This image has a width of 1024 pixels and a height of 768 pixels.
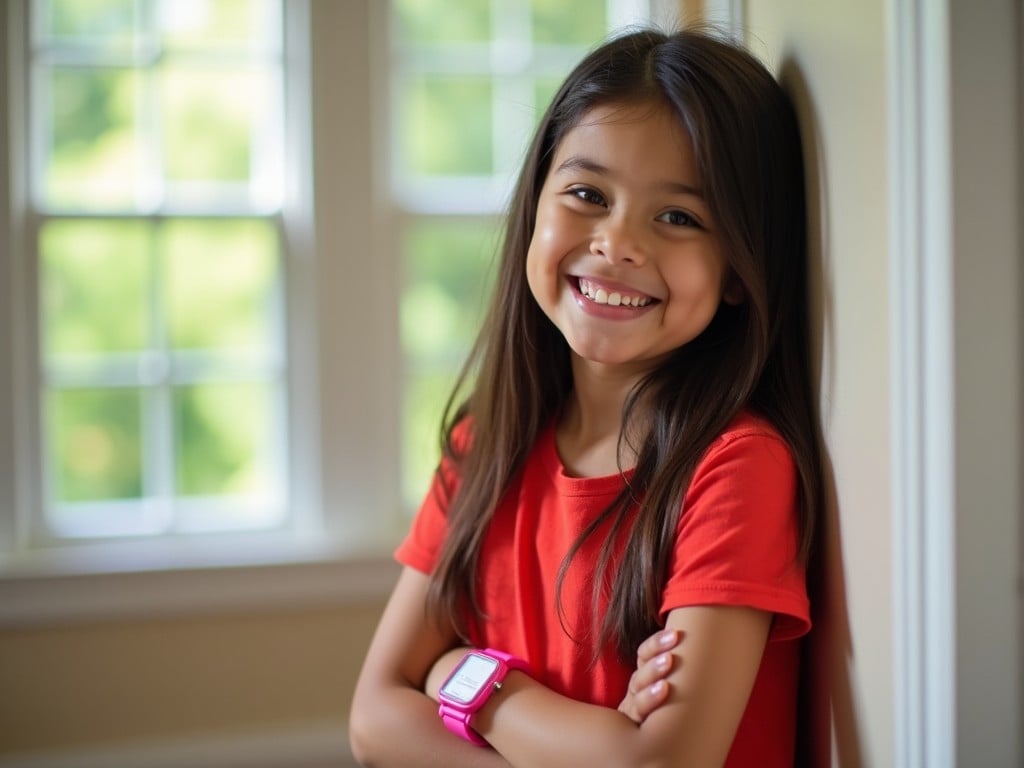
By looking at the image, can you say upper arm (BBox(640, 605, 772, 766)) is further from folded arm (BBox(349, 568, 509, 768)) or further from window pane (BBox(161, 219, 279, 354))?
window pane (BBox(161, 219, 279, 354))

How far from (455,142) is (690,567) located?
4.84ft

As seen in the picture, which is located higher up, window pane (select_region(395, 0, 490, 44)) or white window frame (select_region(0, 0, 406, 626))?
window pane (select_region(395, 0, 490, 44))

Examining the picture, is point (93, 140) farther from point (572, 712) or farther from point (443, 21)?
point (572, 712)

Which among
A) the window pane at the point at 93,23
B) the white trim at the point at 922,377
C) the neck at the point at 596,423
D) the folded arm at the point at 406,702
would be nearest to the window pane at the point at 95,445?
the window pane at the point at 93,23

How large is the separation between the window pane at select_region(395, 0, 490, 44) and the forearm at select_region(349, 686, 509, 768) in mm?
1505

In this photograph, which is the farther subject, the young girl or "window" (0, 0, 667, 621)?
"window" (0, 0, 667, 621)

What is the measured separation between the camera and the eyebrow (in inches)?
46.1

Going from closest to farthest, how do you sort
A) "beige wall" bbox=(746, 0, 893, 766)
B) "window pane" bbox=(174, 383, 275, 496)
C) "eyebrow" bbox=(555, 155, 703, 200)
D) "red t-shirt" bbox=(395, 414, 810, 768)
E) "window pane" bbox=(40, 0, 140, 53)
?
"beige wall" bbox=(746, 0, 893, 766) < "red t-shirt" bbox=(395, 414, 810, 768) < "eyebrow" bbox=(555, 155, 703, 200) < "window pane" bbox=(40, 0, 140, 53) < "window pane" bbox=(174, 383, 275, 496)

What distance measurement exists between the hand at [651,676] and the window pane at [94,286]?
1.53 metres

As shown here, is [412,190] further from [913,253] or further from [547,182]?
[913,253]

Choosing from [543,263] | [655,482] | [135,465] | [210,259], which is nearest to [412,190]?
[210,259]

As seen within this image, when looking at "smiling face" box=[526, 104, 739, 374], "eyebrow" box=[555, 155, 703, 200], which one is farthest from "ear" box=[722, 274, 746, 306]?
"eyebrow" box=[555, 155, 703, 200]

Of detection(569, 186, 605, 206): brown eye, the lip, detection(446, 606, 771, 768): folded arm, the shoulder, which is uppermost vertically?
detection(569, 186, 605, 206): brown eye

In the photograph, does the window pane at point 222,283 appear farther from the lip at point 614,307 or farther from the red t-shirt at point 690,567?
the lip at point 614,307
